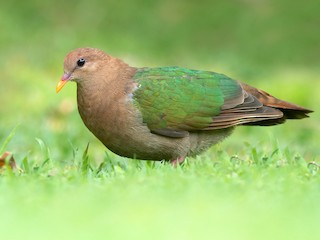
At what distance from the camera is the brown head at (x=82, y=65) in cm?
750

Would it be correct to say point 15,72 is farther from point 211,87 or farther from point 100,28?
point 211,87

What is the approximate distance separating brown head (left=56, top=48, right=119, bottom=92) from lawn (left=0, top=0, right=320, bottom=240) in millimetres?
560

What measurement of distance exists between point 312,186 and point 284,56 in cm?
1403

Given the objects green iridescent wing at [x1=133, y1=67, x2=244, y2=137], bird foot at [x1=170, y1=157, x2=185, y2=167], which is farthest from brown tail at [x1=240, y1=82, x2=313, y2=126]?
bird foot at [x1=170, y1=157, x2=185, y2=167]

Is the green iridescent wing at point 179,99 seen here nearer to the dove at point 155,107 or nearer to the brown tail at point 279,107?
the dove at point 155,107

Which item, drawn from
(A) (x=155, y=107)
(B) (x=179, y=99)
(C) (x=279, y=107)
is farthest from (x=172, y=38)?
(A) (x=155, y=107)

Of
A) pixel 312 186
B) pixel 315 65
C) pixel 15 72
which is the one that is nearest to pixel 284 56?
pixel 315 65

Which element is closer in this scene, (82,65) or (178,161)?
(178,161)

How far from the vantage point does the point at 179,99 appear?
7.42 metres

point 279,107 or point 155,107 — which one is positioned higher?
point 279,107

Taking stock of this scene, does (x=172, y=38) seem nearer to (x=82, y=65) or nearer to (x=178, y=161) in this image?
(x=82, y=65)

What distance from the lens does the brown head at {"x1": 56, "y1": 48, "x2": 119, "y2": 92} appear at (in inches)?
295

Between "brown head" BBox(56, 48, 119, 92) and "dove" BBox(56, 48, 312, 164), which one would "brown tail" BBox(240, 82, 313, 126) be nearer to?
"dove" BBox(56, 48, 312, 164)

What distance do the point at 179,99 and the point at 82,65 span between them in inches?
33.0
